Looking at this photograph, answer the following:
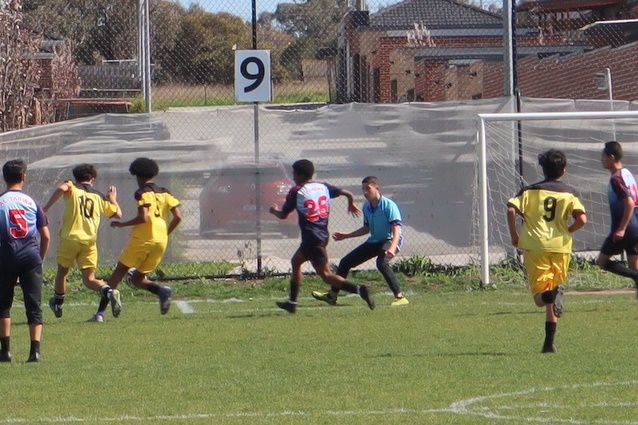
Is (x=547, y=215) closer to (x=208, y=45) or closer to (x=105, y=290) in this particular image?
(x=105, y=290)

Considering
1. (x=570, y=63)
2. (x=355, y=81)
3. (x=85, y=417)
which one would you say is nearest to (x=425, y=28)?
(x=570, y=63)

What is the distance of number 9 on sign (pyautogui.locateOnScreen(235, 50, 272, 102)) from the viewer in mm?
15797

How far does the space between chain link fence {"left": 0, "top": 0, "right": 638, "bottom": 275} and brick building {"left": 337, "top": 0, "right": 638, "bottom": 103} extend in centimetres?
8

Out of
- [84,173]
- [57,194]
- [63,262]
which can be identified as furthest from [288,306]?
[57,194]

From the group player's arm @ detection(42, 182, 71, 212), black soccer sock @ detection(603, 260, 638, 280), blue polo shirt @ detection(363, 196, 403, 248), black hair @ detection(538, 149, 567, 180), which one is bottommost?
black soccer sock @ detection(603, 260, 638, 280)

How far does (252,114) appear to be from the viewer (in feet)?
53.3

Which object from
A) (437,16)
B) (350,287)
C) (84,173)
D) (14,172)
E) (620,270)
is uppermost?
(437,16)

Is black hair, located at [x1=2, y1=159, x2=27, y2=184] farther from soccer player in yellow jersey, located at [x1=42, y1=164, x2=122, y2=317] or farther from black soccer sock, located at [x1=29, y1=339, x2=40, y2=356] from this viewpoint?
soccer player in yellow jersey, located at [x1=42, y1=164, x2=122, y2=317]

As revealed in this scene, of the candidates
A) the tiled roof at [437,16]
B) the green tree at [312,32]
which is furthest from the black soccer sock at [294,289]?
the tiled roof at [437,16]

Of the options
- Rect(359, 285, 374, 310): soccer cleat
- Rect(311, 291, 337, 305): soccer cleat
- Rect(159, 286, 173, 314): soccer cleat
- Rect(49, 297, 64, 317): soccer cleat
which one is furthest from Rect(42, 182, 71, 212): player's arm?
Rect(359, 285, 374, 310): soccer cleat

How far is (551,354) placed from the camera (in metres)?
9.31

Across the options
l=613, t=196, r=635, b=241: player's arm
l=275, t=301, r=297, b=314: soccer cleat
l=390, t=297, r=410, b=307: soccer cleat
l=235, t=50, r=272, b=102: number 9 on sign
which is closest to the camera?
l=613, t=196, r=635, b=241: player's arm

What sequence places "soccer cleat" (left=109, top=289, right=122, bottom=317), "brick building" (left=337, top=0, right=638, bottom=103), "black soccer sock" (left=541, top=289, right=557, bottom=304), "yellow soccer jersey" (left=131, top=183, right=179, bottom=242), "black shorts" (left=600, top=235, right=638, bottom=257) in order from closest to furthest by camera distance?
1. "black soccer sock" (left=541, top=289, right=557, bottom=304)
2. "black shorts" (left=600, top=235, right=638, bottom=257)
3. "soccer cleat" (left=109, top=289, right=122, bottom=317)
4. "yellow soccer jersey" (left=131, top=183, right=179, bottom=242)
5. "brick building" (left=337, top=0, right=638, bottom=103)

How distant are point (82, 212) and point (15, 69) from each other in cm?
753
